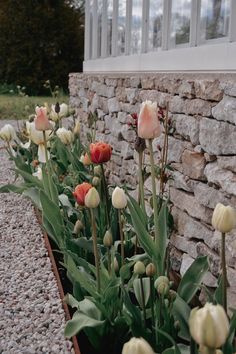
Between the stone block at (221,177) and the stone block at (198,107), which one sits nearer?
the stone block at (221,177)

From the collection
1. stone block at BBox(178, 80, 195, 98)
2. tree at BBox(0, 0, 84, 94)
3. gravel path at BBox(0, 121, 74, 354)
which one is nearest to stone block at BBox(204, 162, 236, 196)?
stone block at BBox(178, 80, 195, 98)

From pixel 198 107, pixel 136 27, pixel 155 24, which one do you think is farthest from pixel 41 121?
pixel 136 27

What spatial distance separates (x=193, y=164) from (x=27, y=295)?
85cm

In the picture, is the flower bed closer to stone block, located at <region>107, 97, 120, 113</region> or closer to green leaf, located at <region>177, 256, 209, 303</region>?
green leaf, located at <region>177, 256, 209, 303</region>

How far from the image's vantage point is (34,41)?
1677 cm

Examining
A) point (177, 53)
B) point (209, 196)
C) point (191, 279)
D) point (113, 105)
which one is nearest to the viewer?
point (191, 279)

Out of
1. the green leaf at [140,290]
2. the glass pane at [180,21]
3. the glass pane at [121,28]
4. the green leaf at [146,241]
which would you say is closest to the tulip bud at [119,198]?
the green leaf at [146,241]

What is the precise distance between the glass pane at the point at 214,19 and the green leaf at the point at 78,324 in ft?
4.74

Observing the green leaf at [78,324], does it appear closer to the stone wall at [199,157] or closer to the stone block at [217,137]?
the stone wall at [199,157]

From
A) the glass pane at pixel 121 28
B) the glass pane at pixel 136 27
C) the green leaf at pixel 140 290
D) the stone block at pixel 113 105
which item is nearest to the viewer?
the green leaf at pixel 140 290

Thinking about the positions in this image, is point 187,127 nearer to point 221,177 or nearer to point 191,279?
point 221,177

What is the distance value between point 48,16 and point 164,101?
14549mm

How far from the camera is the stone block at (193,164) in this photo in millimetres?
2352

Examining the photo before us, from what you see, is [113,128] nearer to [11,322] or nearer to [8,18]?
[11,322]
